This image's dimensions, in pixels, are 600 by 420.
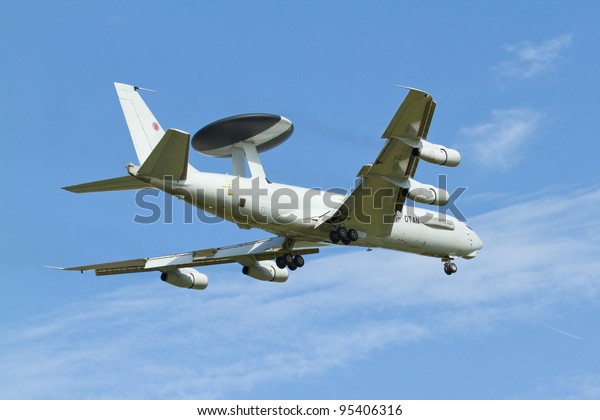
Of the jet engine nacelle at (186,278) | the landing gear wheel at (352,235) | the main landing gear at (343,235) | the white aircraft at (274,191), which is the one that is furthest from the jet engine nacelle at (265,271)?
the landing gear wheel at (352,235)

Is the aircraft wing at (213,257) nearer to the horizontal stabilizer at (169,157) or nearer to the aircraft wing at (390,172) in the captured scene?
the aircraft wing at (390,172)

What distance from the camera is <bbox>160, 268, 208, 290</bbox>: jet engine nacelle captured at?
43500mm

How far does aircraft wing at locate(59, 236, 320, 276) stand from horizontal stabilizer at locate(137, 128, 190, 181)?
7.76m

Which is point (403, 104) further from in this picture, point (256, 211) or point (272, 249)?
point (272, 249)

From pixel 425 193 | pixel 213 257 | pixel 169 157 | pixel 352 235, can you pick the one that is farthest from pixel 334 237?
pixel 169 157

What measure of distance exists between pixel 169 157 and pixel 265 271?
36.5ft

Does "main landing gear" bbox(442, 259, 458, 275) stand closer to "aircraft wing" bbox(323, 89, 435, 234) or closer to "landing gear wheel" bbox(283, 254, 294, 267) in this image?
"aircraft wing" bbox(323, 89, 435, 234)

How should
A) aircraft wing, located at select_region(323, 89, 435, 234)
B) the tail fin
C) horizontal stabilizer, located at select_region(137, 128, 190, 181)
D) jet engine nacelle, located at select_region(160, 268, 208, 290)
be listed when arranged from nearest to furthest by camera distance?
horizontal stabilizer, located at select_region(137, 128, 190, 181) → aircraft wing, located at select_region(323, 89, 435, 234) → the tail fin → jet engine nacelle, located at select_region(160, 268, 208, 290)

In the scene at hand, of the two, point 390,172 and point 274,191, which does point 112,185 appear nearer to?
point 274,191

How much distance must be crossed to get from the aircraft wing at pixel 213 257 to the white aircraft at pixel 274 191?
0.13 feet

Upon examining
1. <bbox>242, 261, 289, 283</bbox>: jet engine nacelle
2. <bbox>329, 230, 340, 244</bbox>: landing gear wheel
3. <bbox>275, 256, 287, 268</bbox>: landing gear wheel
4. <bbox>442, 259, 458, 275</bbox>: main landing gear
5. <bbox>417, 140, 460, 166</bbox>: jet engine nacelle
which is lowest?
<bbox>275, 256, 287, 268</bbox>: landing gear wheel

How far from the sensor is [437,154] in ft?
122

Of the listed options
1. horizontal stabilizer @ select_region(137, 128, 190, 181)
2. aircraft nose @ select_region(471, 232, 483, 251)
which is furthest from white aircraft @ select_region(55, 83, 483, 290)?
aircraft nose @ select_region(471, 232, 483, 251)

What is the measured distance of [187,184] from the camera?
3612 cm
